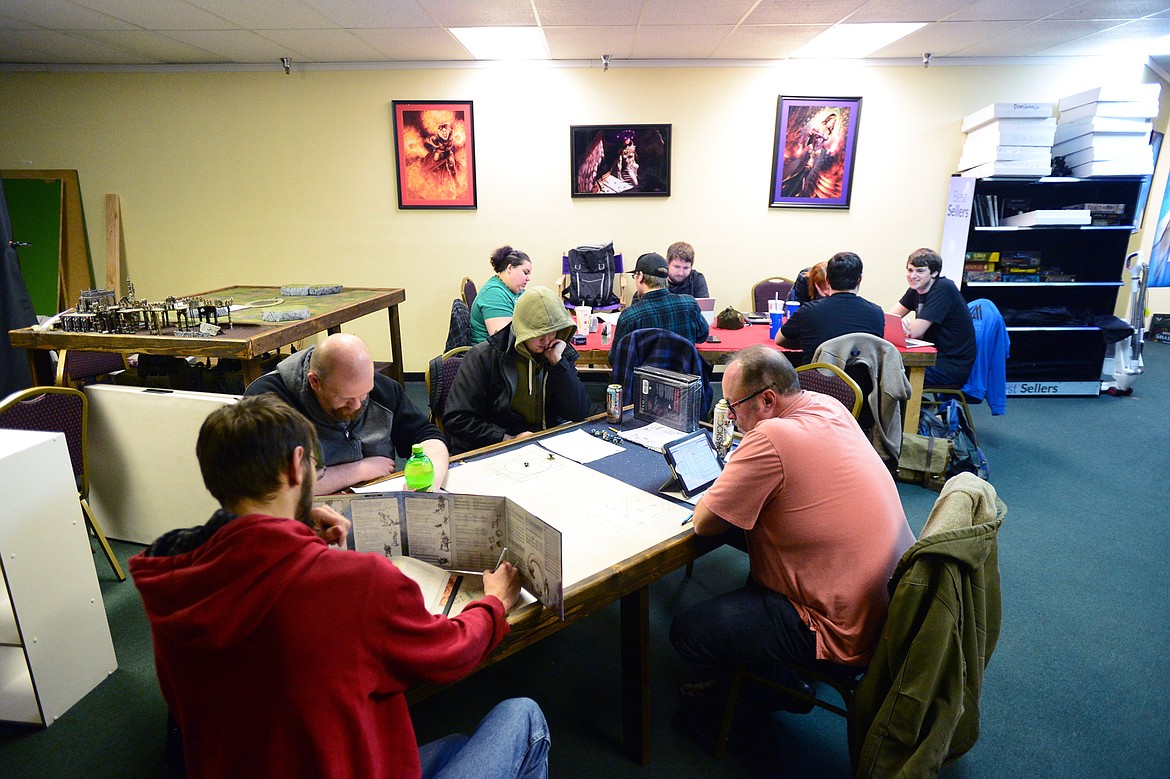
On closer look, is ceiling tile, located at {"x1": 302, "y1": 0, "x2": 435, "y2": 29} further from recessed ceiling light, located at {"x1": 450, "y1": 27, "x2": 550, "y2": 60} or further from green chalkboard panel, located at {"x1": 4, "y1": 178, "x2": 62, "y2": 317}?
green chalkboard panel, located at {"x1": 4, "y1": 178, "x2": 62, "y2": 317}

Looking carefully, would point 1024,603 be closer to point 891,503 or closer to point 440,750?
point 891,503

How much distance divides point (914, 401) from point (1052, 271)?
9.19 ft

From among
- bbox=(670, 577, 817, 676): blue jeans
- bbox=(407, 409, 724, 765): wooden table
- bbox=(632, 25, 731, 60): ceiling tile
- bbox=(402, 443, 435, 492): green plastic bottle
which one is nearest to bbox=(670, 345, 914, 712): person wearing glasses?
bbox=(670, 577, 817, 676): blue jeans

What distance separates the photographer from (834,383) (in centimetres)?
281

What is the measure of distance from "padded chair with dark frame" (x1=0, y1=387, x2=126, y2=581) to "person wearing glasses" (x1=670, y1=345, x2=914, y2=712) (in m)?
2.15

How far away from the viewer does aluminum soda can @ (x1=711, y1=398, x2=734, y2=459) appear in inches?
84.0

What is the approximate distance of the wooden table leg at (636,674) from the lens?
5.42ft

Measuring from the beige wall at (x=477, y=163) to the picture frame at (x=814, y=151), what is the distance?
89 millimetres

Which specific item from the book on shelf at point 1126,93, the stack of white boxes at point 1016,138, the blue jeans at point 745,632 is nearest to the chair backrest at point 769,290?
the stack of white boxes at point 1016,138

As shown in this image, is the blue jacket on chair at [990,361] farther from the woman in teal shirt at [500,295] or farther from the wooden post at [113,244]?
the wooden post at [113,244]

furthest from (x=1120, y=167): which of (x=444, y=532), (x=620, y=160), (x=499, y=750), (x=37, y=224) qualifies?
(x=37, y=224)

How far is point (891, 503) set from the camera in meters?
1.61

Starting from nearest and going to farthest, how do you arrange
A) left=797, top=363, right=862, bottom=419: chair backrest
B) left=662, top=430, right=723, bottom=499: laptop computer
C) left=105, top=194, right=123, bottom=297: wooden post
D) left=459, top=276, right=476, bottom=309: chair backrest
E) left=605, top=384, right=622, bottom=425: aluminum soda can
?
1. left=662, top=430, right=723, bottom=499: laptop computer
2. left=605, top=384, right=622, bottom=425: aluminum soda can
3. left=797, top=363, right=862, bottom=419: chair backrest
4. left=459, top=276, right=476, bottom=309: chair backrest
5. left=105, top=194, right=123, bottom=297: wooden post

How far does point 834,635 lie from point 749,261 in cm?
437
